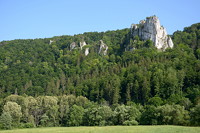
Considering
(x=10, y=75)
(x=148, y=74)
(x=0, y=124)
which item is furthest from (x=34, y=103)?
(x=10, y=75)

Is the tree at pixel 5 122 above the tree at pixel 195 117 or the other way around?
the other way around

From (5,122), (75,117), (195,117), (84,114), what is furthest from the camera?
(75,117)

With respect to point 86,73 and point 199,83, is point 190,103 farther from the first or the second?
point 86,73

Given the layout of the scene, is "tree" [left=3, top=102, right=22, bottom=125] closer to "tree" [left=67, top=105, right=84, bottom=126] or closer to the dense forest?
the dense forest

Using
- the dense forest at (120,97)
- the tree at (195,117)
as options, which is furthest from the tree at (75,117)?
the tree at (195,117)

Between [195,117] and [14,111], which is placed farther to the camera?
[14,111]

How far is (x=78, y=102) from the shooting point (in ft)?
435

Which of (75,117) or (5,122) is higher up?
(75,117)

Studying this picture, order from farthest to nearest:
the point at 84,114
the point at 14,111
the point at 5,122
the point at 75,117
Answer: the point at 14,111 < the point at 75,117 < the point at 84,114 < the point at 5,122

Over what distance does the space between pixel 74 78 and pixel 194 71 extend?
253 ft

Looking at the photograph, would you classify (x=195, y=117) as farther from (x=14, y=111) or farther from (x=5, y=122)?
(x=14, y=111)

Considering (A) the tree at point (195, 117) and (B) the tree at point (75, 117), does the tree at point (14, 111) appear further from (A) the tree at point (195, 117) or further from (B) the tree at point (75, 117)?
(A) the tree at point (195, 117)

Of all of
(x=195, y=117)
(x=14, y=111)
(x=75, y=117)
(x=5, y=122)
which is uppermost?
(x=195, y=117)

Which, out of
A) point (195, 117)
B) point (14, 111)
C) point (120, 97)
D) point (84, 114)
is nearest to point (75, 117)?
point (84, 114)
